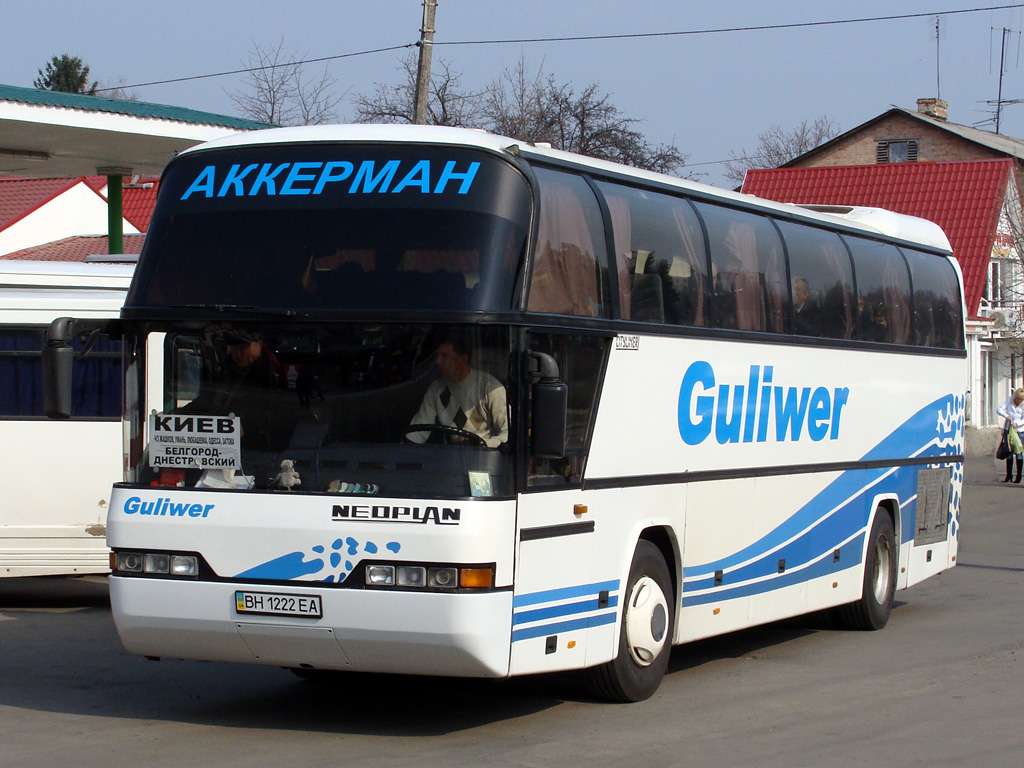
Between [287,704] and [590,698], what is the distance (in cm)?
189

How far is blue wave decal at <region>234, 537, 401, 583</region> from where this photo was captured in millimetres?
7520

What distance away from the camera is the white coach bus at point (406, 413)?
7555 mm

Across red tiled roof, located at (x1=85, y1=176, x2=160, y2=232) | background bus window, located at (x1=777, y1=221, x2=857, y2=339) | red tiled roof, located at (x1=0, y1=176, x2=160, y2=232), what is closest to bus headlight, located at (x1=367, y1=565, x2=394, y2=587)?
background bus window, located at (x1=777, y1=221, x2=857, y2=339)

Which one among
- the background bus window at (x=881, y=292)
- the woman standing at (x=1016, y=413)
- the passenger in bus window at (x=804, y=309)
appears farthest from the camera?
the woman standing at (x=1016, y=413)

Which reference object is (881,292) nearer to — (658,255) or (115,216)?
(658,255)

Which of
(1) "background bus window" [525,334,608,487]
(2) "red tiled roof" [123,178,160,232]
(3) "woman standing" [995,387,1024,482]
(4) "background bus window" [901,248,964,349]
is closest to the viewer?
(1) "background bus window" [525,334,608,487]

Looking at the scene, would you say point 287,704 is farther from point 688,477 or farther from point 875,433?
point 875,433

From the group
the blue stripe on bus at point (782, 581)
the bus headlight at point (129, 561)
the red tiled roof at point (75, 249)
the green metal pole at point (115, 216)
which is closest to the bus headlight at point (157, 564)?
the bus headlight at point (129, 561)

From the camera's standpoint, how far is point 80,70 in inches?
3371

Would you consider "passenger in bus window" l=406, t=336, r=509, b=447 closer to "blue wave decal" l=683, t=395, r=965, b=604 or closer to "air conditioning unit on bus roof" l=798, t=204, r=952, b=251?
"blue wave decal" l=683, t=395, r=965, b=604

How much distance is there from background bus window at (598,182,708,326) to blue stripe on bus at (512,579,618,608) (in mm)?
1660

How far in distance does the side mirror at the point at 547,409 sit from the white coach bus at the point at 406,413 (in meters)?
0.02

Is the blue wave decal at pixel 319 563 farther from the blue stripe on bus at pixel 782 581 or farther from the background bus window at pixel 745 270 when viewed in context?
the background bus window at pixel 745 270

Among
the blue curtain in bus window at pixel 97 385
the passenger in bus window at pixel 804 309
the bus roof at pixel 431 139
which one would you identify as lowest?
the blue curtain in bus window at pixel 97 385
